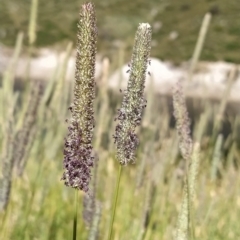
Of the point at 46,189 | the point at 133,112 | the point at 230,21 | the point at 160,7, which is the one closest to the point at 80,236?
the point at 46,189

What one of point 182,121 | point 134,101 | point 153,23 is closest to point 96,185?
point 182,121

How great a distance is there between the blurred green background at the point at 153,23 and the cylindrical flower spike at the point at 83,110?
94303 mm

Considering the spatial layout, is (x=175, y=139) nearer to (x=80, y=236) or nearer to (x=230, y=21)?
(x=80, y=236)

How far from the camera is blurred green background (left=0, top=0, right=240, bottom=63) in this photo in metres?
104

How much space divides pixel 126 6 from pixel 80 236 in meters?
128

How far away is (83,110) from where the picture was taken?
3.69 feet

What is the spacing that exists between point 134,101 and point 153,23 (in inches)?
4521

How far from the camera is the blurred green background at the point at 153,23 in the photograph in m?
104

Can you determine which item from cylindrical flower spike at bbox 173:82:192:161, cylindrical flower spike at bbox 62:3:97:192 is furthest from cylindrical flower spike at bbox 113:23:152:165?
cylindrical flower spike at bbox 173:82:192:161

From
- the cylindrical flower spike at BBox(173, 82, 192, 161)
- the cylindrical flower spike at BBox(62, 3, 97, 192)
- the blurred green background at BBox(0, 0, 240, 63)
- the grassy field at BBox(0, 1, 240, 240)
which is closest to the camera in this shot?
the cylindrical flower spike at BBox(62, 3, 97, 192)

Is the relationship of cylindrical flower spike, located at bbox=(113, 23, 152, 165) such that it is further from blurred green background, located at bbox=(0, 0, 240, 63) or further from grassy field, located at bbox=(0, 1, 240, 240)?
blurred green background, located at bbox=(0, 0, 240, 63)

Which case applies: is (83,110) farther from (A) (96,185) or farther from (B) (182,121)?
(A) (96,185)

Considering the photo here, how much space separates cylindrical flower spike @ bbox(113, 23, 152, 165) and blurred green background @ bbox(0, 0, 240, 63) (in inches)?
3710

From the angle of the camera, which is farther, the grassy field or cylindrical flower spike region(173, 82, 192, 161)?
the grassy field
